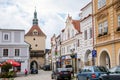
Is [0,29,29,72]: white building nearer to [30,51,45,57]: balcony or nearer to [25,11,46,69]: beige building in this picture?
[30,51,45,57]: balcony

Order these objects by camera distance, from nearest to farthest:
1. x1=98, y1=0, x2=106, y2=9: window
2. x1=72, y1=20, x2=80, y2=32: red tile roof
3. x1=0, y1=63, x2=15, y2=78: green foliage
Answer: x1=0, y1=63, x2=15, y2=78: green foliage
x1=98, y1=0, x2=106, y2=9: window
x1=72, y1=20, x2=80, y2=32: red tile roof

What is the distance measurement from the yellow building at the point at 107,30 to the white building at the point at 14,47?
81.9ft

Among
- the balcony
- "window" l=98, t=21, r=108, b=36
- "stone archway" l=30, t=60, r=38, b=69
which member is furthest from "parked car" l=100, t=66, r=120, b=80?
the balcony

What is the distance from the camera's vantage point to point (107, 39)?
3194 centimetres

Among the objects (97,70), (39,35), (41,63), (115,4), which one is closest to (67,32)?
(115,4)

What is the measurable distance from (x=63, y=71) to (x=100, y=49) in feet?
16.2

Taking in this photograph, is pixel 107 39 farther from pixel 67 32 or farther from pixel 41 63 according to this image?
pixel 41 63

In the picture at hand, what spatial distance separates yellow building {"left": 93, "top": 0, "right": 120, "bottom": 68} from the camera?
97.9 ft

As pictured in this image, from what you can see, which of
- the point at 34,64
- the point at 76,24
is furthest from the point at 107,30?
the point at 34,64

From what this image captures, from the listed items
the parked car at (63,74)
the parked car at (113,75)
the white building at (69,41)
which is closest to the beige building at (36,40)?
the white building at (69,41)

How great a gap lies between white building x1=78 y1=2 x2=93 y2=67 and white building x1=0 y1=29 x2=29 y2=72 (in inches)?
630

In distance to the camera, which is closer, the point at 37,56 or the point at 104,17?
the point at 104,17

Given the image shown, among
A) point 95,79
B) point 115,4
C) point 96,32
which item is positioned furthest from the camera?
point 96,32

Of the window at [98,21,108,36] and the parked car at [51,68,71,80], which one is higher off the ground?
the window at [98,21,108,36]
